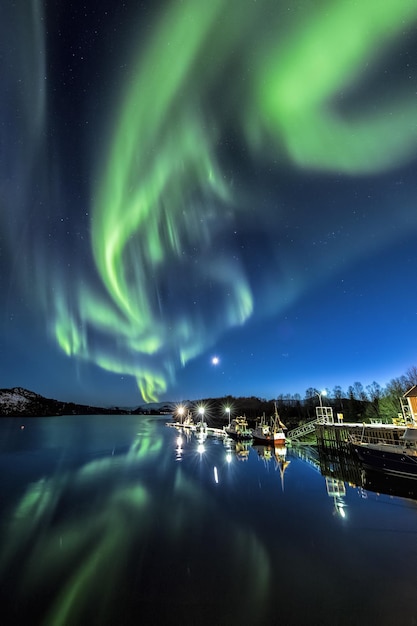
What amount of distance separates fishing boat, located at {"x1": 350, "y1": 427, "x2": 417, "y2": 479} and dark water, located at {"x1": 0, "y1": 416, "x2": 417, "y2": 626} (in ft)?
18.5

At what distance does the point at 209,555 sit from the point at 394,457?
87.1 feet

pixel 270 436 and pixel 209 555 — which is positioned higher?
pixel 270 436

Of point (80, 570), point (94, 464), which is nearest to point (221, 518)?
point (80, 570)

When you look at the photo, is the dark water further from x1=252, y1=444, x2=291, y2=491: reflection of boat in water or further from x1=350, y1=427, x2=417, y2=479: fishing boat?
x1=252, y1=444, x2=291, y2=491: reflection of boat in water

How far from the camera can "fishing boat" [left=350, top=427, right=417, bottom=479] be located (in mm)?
31078

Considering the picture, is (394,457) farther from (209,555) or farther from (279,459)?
(209,555)

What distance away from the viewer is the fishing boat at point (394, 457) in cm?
3108

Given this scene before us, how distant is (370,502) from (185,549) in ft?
59.2

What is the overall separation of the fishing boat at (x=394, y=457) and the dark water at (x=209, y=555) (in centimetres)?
565

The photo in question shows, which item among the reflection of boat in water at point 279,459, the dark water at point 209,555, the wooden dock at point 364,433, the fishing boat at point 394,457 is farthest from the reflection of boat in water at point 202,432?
the dark water at point 209,555

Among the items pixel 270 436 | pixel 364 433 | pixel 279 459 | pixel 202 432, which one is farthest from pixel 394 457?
pixel 202 432

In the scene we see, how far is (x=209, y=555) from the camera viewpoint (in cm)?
1659

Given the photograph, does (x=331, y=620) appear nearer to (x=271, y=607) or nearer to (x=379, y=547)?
(x=271, y=607)

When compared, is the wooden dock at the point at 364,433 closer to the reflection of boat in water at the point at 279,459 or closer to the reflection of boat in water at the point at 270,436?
the reflection of boat in water at the point at 279,459
